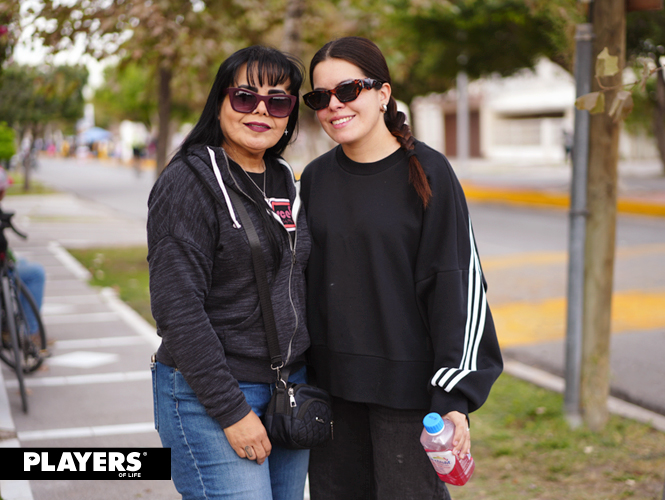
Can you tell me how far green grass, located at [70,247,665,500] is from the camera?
3.64 metres

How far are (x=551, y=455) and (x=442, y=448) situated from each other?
2257 millimetres

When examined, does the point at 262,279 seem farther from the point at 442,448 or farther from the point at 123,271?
the point at 123,271

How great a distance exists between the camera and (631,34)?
1482 centimetres

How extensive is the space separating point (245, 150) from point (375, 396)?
0.84m

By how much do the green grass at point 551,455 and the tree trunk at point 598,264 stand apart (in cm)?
20

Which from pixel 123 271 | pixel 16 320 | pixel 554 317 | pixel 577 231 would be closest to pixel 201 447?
pixel 577 231

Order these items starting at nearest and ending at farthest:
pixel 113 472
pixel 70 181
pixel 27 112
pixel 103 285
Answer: pixel 113 472 → pixel 103 285 → pixel 27 112 → pixel 70 181

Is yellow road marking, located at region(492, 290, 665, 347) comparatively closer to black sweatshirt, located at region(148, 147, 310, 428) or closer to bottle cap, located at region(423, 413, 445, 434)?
bottle cap, located at region(423, 413, 445, 434)

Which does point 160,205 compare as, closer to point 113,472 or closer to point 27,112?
point 113,472

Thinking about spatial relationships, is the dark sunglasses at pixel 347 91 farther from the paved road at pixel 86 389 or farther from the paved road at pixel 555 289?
the paved road at pixel 555 289

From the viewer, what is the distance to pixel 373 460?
2.34m

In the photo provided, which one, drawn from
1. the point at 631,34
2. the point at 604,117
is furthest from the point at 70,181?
the point at 604,117

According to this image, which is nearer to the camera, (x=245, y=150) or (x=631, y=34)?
(x=245, y=150)

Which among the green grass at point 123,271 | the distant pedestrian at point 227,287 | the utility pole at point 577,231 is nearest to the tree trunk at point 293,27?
the green grass at point 123,271
